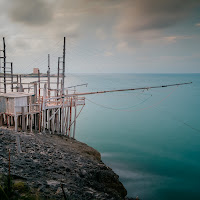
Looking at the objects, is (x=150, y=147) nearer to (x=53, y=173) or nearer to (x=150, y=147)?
(x=150, y=147)

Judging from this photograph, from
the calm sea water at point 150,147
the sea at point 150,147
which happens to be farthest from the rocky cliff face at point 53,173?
the sea at point 150,147

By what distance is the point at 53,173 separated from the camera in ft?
36.1

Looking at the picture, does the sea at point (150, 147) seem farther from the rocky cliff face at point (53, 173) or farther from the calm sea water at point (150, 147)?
the rocky cliff face at point (53, 173)

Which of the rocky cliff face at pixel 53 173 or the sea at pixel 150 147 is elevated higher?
the rocky cliff face at pixel 53 173

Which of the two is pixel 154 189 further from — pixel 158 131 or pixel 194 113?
pixel 194 113

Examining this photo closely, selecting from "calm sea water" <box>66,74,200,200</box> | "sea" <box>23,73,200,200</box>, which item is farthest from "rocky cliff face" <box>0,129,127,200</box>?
"sea" <box>23,73,200,200</box>

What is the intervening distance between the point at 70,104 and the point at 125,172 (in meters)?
9.99

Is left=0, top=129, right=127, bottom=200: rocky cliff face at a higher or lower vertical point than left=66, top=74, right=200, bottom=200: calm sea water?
higher

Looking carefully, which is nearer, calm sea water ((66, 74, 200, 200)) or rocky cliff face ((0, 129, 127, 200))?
rocky cliff face ((0, 129, 127, 200))

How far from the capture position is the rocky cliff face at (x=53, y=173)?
30.2ft

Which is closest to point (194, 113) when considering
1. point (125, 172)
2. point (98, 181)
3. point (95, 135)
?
point (95, 135)

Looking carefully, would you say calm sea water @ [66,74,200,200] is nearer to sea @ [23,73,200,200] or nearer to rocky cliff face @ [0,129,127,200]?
sea @ [23,73,200,200]

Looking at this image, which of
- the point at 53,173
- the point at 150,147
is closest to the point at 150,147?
the point at 150,147

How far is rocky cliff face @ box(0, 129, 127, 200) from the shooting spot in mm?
9211
